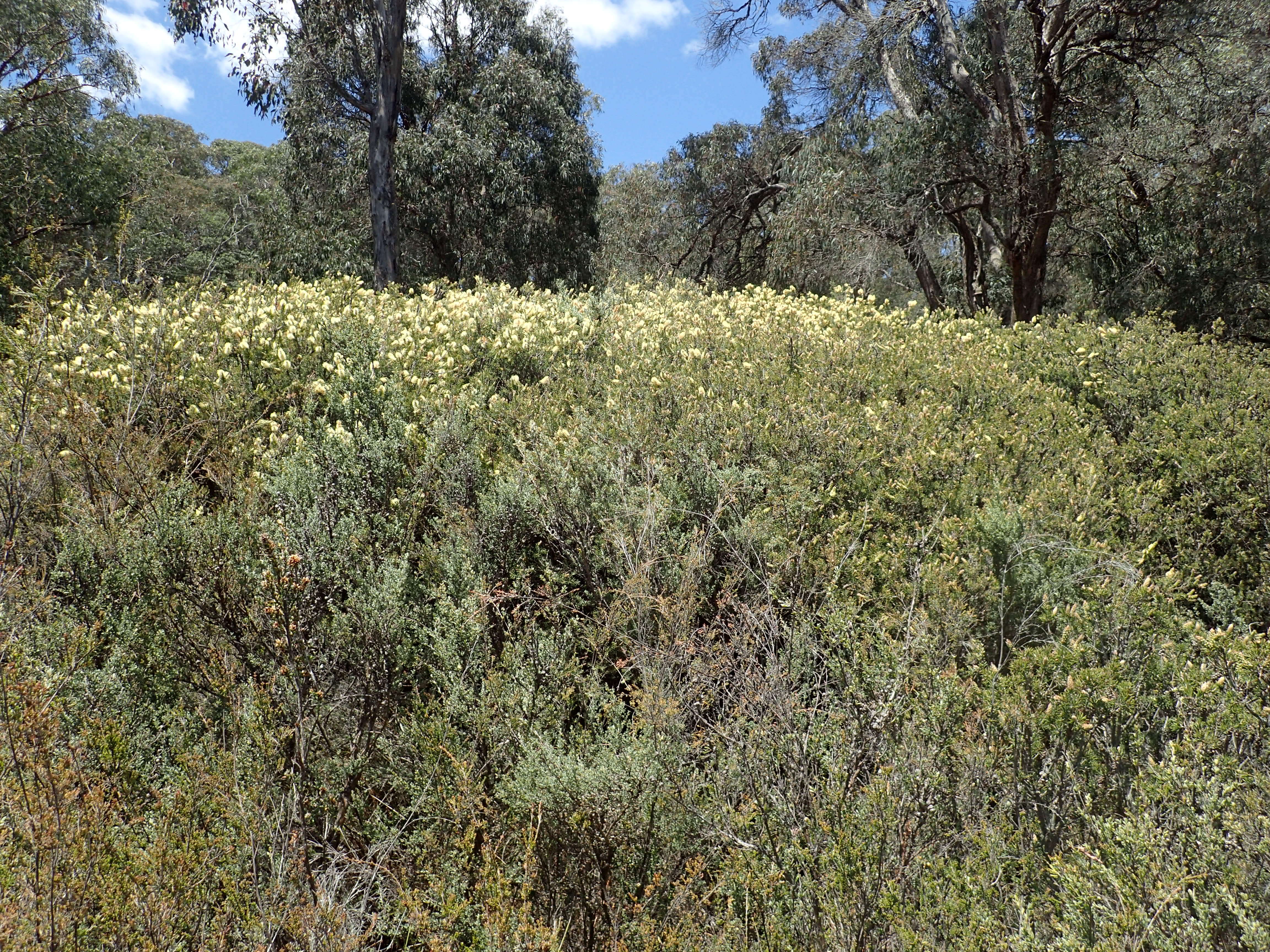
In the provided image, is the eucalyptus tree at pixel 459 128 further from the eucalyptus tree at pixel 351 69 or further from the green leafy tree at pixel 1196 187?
the green leafy tree at pixel 1196 187

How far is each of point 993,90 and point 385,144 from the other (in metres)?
8.63

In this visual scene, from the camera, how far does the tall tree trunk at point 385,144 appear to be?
1127 cm

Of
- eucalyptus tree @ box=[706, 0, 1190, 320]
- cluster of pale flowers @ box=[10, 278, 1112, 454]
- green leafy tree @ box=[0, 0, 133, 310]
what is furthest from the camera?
green leafy tree @ box=[0, 0, 133, 310]

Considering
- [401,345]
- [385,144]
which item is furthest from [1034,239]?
[401,345]

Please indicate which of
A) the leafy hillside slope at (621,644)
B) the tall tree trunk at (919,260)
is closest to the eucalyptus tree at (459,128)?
the tall tree trunk at (919,260)

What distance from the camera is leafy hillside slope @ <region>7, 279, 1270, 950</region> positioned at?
2.11m

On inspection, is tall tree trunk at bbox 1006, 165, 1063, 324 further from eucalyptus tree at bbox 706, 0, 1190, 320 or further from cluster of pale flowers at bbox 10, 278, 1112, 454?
cluster of pale flowers at bbox 10, 278, 1112, 454

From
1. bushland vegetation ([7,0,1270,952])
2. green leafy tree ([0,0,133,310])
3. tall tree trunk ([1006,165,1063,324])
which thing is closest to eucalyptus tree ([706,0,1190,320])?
tall tree trunk ([1006,165,1063,324])

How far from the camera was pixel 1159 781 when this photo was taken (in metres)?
2.02

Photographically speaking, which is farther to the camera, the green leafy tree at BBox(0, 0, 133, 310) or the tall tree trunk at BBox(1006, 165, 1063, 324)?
the green leafy tree at BBox(0, 0, 133, 310)

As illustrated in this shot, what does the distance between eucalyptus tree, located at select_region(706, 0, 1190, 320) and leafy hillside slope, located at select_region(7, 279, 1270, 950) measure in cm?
669

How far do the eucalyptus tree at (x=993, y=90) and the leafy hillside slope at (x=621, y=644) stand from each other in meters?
6.69

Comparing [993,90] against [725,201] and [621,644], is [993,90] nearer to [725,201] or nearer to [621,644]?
[725,201]

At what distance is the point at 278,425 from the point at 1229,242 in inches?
517
